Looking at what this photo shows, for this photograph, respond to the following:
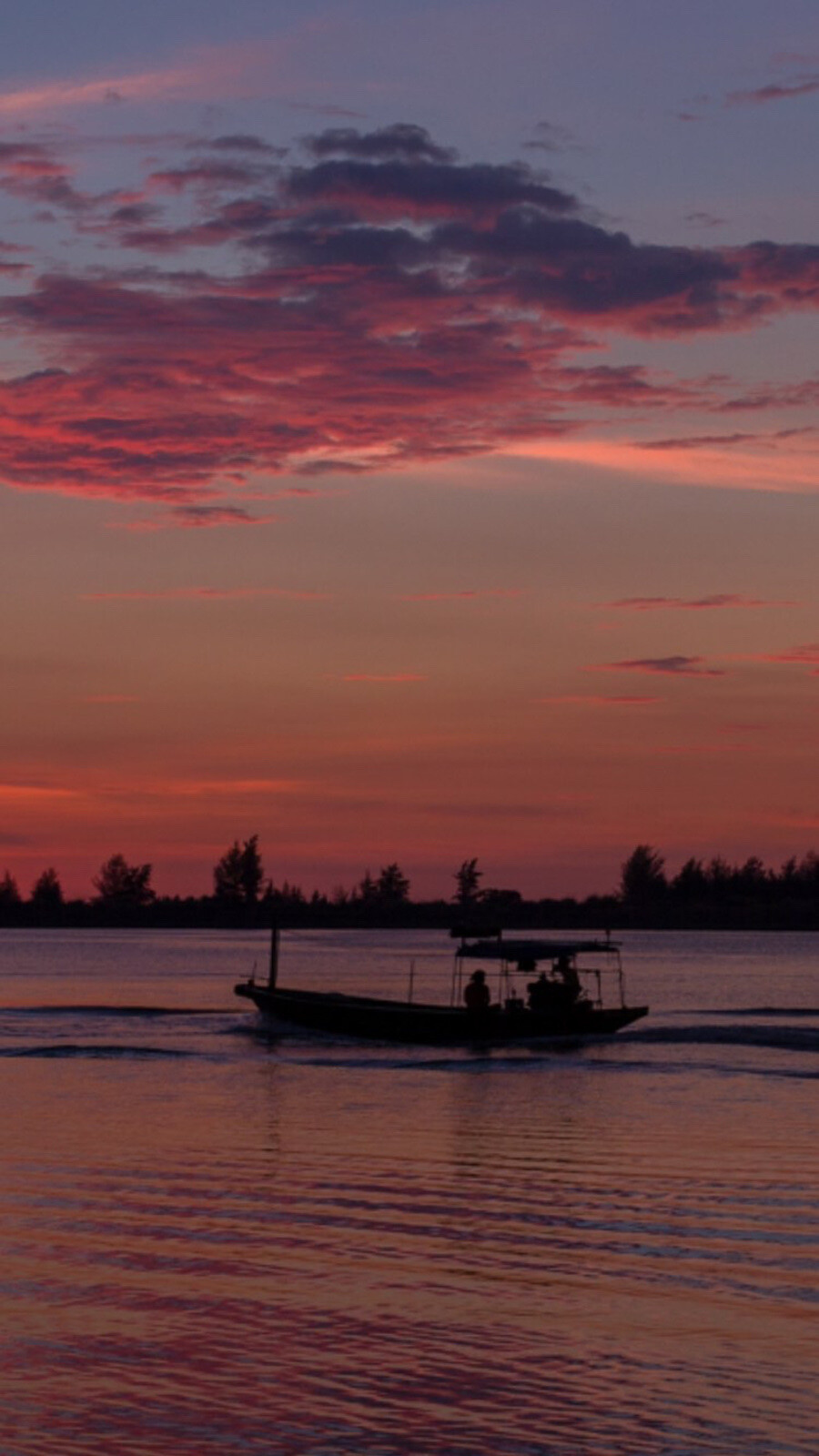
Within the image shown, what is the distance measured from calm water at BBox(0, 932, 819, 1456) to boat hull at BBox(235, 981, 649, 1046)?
435 inches

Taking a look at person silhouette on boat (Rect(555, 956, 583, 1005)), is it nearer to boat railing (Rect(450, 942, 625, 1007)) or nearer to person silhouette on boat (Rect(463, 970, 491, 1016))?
boat railing (Rect(450, 942, 625, 1007))

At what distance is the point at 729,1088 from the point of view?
165 feet

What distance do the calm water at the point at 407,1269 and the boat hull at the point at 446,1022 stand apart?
11045 millimetres

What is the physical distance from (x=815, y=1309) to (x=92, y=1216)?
1112 cm

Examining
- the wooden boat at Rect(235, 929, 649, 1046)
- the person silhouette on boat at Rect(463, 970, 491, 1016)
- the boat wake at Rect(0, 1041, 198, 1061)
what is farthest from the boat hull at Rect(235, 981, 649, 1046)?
the boat wake at Rect(0, 1041, 198, 1061)

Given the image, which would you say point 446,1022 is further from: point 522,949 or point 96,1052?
point 96,1052

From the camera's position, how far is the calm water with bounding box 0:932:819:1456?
621 inches

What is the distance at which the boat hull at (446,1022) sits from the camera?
61375mm

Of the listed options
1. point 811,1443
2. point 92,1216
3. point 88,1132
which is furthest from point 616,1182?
point 811,1443

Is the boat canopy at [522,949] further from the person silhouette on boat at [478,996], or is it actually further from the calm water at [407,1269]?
the calm water at [407,1269]

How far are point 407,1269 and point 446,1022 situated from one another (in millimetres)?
39834

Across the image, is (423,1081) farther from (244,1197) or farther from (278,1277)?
(278,1277)

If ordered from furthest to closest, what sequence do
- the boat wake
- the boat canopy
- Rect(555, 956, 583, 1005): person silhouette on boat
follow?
Rect(555, 956, 583, 1005): person silhouette on boat < the boat canopy < the boat wake

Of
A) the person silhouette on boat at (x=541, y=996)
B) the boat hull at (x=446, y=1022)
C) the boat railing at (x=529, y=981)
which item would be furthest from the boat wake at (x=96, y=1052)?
the person silhouette on boat at (x=541, y=996)
